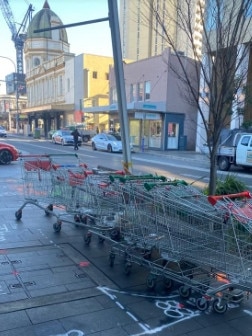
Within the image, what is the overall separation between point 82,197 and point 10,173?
849 centimetres

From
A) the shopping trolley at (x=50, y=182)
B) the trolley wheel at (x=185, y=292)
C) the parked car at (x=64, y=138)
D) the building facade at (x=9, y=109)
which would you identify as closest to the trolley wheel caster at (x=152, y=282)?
the trolley wheel at (x=185, y=292)

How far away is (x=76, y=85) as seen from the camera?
146ft

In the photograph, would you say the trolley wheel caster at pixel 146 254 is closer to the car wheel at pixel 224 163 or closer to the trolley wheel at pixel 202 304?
the trolley wheel at pixel 202 304

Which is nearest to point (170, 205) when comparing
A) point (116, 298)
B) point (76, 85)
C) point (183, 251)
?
point (183, 251)

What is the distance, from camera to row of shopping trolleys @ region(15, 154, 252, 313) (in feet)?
10.8

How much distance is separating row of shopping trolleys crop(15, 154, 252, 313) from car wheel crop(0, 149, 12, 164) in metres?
11.2

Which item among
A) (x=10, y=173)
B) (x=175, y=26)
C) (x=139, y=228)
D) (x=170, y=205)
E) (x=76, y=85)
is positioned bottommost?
(x=10, y=173)

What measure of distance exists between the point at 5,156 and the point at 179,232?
43.6 feet

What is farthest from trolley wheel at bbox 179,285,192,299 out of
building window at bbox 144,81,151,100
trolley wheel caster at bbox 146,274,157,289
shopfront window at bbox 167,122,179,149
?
building window at bbox 144,81,151,100

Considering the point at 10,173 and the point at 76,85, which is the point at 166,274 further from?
the point at 76,85

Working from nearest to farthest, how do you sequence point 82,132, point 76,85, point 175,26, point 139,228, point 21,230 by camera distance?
point 139,228, point 175,26, point 21,230, point 82,132, point 76,85

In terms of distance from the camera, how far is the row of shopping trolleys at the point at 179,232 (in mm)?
3307

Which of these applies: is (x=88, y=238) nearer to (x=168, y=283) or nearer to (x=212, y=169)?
(x=168, y=283)

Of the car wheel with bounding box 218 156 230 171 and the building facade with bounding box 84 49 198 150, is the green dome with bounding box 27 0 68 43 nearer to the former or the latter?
the building facade with bounding box 84 49 198 150
